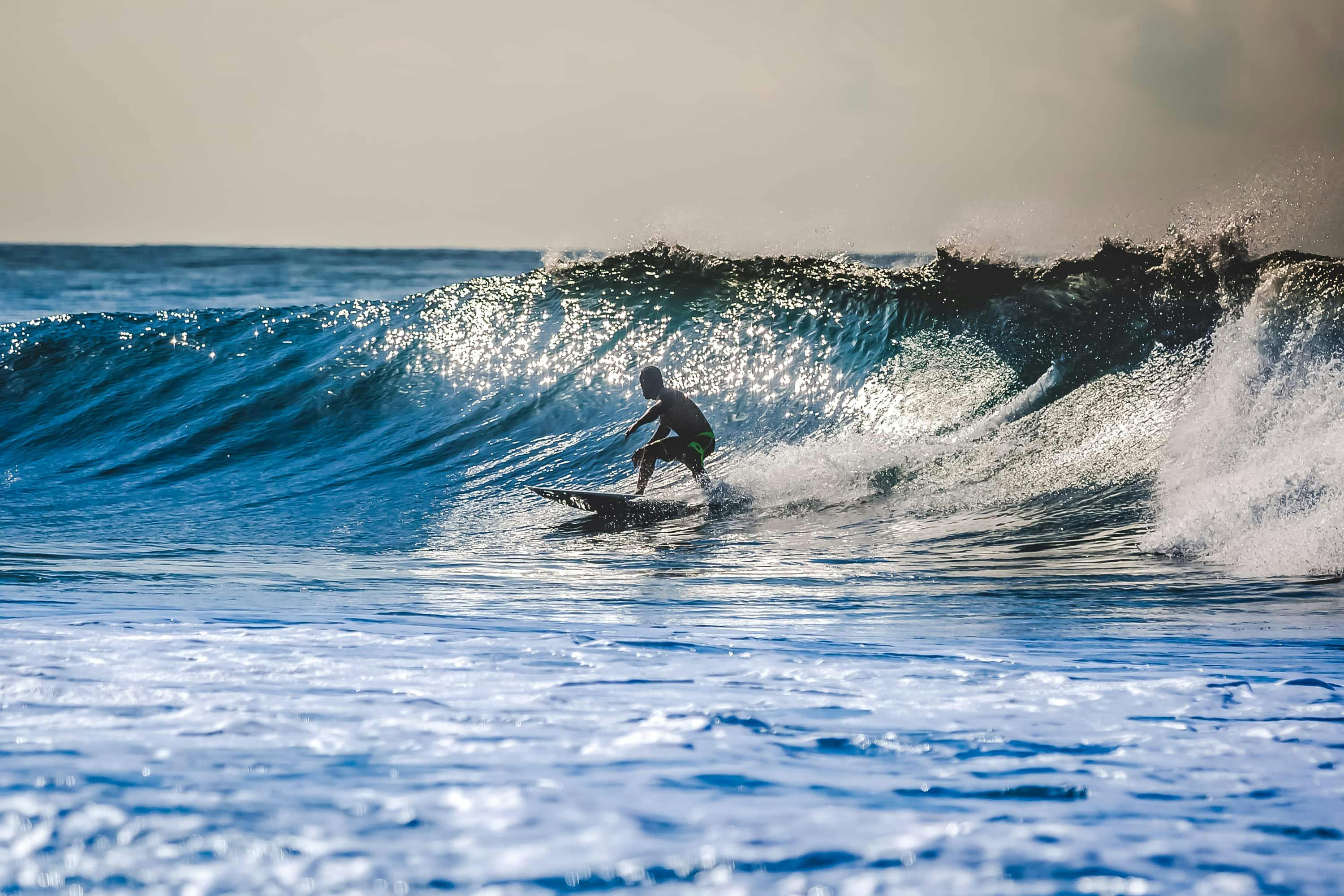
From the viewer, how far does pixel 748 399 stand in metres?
11.6

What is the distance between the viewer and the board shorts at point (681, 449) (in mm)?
8438

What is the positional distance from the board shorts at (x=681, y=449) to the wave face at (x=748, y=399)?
62 centimetres

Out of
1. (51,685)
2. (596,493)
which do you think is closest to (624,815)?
(51,685)

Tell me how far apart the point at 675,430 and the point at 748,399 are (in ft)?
10.3

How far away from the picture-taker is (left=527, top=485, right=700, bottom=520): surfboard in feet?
26.7

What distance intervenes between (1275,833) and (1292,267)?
10.0 metres

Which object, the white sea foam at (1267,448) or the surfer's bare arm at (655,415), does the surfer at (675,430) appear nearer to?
the surfer's bare arm at (655,415)

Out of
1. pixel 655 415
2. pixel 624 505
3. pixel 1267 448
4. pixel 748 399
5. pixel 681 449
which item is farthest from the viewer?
pixel 748 399

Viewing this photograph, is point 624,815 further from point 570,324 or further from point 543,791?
point 570,324

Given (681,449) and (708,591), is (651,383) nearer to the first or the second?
(681,449)

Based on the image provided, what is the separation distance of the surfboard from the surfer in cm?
24

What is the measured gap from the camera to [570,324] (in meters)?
13.7

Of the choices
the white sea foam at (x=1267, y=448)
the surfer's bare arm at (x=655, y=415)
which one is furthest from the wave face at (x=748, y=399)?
the surfer's bare arm at (x=655, y=415)

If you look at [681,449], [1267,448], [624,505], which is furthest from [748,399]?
[1267,448]
